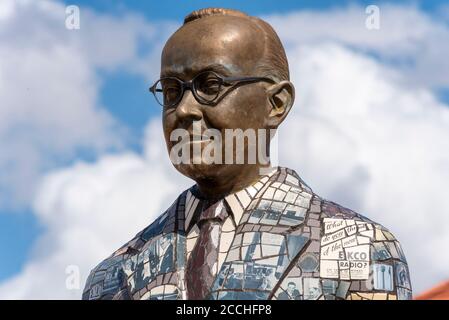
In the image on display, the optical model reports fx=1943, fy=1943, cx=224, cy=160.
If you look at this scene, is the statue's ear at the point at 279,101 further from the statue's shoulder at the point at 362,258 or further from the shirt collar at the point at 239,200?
the statue's shoulder at the point at 362,258

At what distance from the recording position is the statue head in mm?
13961

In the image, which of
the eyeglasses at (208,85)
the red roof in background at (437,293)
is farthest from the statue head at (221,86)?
the red roof in background at (437,293)

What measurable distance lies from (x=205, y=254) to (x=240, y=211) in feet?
1.38

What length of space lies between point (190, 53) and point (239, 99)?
0.49 meters

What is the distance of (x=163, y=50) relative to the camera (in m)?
14.3

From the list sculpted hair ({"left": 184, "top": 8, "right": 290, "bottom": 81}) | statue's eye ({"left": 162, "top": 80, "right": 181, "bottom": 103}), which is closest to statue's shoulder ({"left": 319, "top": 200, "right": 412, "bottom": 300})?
sculpted hair ({"left": 184, "top": 8, "right": 290, "bottom": 81})

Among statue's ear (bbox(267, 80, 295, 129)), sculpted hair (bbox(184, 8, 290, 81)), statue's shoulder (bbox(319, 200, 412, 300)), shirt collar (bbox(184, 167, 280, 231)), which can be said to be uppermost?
sculpted hair (bbox(184, 8, 290, 81))

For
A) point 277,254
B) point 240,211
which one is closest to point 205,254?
point 240,211

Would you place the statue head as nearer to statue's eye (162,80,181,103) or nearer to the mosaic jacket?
statue's eye (162,80,181,103)

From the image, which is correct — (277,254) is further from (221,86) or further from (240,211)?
(221,86)

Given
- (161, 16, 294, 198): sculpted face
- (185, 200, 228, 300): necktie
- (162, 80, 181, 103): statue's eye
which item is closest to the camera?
(185, 200, 228, 300): necktie

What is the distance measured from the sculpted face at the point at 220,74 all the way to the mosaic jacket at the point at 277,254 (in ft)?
1.10

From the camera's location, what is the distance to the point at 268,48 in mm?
14219

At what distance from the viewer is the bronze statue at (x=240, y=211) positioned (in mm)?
13680
